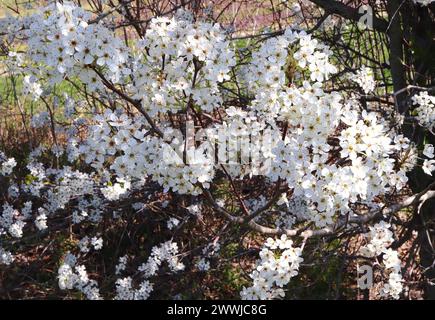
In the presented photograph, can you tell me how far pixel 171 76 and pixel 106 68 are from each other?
227 millimetres

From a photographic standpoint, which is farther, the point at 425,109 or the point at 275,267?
the point at 425,109

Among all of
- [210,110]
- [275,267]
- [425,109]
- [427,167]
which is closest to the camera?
[210,110]

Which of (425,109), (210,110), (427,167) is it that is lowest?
(427,167)

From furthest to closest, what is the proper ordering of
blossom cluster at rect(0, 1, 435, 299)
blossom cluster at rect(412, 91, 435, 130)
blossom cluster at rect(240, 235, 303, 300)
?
1. blossom cluster at rect(412, 91, 435, 130)
2. blossom cluster at rect(240, 235, 303, 300)
3. blossom cluster at rect(0, 1, 435, 299)

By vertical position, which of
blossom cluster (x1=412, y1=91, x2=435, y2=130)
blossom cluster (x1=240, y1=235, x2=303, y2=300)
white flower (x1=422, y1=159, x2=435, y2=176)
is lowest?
blossom cluster (x1=240, y1=235, x2=303, y2=300)

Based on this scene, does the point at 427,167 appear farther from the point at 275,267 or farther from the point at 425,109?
the point at 275,267

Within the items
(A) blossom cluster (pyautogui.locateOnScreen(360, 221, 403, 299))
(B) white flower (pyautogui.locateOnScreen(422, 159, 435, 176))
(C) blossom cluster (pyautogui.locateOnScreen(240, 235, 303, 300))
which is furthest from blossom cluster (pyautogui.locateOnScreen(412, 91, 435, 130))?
(C) blossom cluster (pyautogui.locateOnScreen(240, 235, 303, 300))

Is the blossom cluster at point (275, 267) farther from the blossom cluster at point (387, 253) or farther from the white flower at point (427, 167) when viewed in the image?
the white flower at point (427, 167)

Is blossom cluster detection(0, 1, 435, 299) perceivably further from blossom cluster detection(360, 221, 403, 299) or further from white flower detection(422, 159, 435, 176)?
blossom cluster detection(360, 221, 403, 299)

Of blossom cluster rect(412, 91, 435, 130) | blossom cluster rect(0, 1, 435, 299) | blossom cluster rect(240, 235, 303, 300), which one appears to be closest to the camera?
blossom cluster rect(0, 1, 435, 299)

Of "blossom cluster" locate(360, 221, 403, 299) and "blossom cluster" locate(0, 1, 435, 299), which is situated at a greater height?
"blossom cluster" locate(0, 1, 435, 299)

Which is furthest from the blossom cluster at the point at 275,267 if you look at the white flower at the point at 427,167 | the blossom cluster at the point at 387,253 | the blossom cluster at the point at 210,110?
the white flower at the point at 427,167

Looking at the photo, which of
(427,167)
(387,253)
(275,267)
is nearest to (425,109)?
Answer: (427,167)

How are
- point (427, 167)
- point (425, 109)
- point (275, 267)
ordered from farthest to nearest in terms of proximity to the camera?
point (425, 109) < point (427, 167) < point (275, 267)
